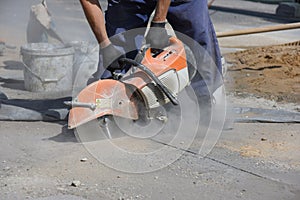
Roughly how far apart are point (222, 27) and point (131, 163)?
314 inches

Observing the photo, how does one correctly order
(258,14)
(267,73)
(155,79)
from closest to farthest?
(155,79), (267,73), (258,14)

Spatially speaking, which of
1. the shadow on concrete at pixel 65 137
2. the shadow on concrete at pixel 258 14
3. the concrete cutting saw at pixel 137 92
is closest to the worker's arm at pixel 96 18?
the concrete cutting saw at pixel 137 92

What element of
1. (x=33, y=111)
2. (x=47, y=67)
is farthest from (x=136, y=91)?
(x=47, y=67)

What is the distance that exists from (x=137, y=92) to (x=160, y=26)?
1.80ft

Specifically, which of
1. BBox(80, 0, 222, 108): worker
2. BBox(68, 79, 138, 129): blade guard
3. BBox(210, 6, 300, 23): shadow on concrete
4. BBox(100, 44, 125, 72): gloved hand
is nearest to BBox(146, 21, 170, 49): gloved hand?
BBox(80, 0, 222, 108): worker

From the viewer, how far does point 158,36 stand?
4.77 meters

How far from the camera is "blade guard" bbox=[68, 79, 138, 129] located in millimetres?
4477

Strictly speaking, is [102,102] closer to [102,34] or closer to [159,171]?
[102,34]

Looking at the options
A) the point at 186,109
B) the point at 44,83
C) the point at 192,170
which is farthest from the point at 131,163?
the point at 44,83

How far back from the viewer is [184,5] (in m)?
5.10

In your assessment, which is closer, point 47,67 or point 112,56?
point 112,56

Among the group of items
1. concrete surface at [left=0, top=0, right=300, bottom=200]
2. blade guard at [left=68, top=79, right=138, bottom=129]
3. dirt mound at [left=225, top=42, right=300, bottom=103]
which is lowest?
dirt mound at [left=225, top=42, right=300, bottom=103]

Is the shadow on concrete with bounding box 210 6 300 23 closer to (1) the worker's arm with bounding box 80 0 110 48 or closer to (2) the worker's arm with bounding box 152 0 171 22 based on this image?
(2) the worker's arm with bounding box 152 0 171 22

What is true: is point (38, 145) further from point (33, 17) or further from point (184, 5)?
point (33, 17)
